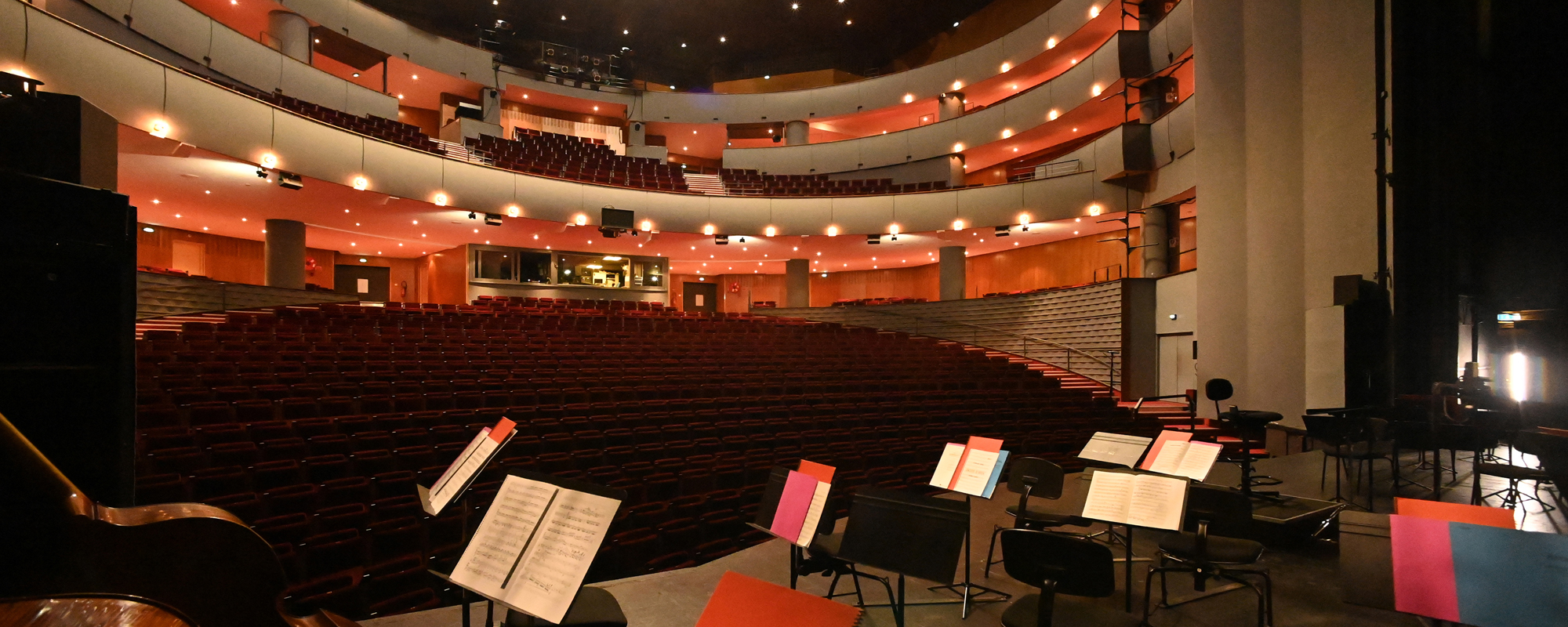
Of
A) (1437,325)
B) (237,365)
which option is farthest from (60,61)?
(1437,325)

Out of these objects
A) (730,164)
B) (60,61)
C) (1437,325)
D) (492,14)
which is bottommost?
(1437,325)

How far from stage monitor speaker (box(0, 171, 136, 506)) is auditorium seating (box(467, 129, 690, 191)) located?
13094mm

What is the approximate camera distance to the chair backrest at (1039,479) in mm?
3863

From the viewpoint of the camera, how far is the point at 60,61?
749cm

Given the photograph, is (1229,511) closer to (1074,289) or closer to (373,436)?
(373,436)

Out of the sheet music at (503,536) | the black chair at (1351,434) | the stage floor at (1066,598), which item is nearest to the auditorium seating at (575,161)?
the stage floor at (1066,598)

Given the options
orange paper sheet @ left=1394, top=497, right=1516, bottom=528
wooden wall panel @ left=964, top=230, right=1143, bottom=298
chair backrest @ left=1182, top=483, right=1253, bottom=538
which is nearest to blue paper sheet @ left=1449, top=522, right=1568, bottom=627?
orange paper sheet @ left=1394, top=497, right=1516, bottom=528

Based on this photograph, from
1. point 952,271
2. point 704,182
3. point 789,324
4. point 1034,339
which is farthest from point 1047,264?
point 704,182

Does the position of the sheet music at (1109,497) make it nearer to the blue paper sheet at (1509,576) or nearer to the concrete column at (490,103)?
the blue paper sheet at (1509,576)

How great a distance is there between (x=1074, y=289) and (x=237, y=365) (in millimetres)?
12303

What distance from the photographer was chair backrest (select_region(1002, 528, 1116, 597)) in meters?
2.23

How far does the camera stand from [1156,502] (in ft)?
9.16

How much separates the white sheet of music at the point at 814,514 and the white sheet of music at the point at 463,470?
1211 mm

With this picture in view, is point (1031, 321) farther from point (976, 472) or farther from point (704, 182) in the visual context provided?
point (976, 472)
